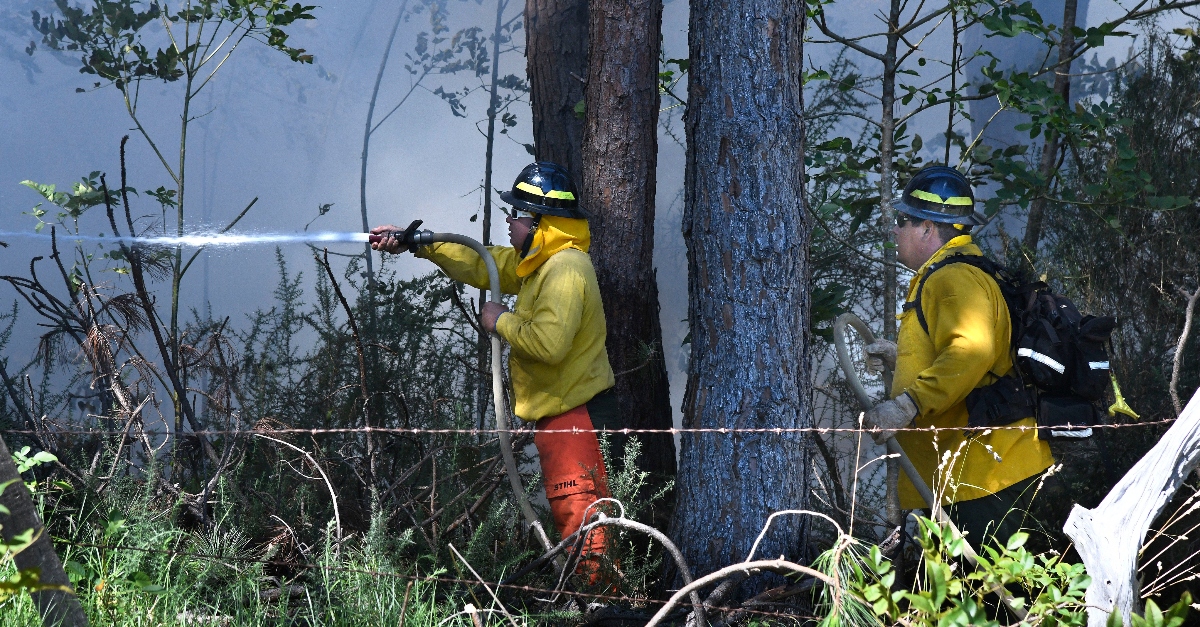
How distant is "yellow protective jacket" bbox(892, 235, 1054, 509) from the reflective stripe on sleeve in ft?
0.25

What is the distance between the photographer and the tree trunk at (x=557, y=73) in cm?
496

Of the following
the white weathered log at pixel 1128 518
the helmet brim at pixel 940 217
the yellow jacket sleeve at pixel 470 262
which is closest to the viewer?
the white weathered log at pixel 1128 518

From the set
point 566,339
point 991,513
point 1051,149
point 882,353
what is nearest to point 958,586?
point 991,513

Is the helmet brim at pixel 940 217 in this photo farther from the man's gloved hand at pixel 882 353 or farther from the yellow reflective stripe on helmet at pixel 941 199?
the man's gloved hand at pixel 882 353

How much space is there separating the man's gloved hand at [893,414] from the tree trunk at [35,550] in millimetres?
2466

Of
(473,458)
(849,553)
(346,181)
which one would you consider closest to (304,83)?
(346,181)

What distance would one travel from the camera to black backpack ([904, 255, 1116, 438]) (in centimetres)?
329

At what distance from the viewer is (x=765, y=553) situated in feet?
11.1

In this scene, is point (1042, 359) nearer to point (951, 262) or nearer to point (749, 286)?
point (951, 262)

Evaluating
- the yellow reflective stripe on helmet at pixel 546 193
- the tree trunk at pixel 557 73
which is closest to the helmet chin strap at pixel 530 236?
the yellow reflective stripe on helmet at pixel 546 193

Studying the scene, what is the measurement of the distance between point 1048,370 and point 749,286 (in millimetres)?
1016

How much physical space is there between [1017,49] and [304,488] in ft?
16.7

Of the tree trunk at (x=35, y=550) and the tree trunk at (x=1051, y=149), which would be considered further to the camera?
the tree trunk at (x=1051, y=149)

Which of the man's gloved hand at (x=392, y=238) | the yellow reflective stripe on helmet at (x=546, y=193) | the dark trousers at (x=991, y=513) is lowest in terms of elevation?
the dark trousers at (x=991, y=513)
